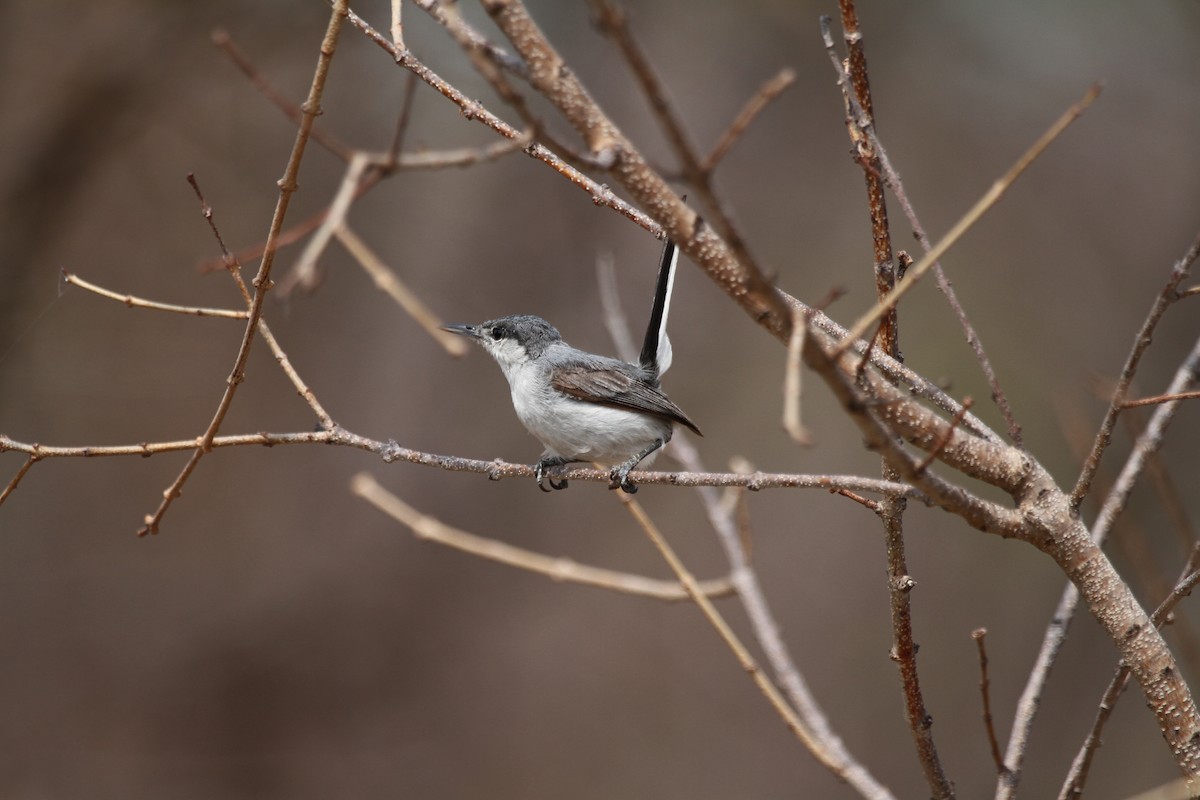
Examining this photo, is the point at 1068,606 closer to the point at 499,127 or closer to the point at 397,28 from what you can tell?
the point at 499,127

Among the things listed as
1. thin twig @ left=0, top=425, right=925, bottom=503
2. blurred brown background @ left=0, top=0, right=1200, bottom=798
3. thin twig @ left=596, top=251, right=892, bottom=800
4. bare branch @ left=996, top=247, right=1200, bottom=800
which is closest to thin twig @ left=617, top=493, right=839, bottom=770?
thin twig @ left=596, top=251, right=892, bottom=800

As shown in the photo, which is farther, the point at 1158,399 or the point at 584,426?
the point at 584,426

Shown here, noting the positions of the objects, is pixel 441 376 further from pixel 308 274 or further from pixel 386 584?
pixel 308 274

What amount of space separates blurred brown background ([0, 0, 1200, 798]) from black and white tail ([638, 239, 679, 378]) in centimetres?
233

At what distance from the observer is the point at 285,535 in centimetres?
607

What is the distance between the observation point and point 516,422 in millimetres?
6141

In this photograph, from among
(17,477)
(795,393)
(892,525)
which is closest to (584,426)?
(892,525)

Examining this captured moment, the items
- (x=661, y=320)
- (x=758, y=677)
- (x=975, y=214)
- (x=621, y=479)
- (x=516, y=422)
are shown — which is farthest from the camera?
(x=516, y=422)

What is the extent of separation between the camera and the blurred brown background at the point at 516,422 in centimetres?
586

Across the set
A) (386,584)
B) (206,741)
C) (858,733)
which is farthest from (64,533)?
(858,733)

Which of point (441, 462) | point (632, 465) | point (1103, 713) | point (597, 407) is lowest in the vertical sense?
point (1103, 713)

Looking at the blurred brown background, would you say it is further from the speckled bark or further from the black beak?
the speckled bark

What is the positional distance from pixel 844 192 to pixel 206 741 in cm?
562

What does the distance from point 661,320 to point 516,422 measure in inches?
119
